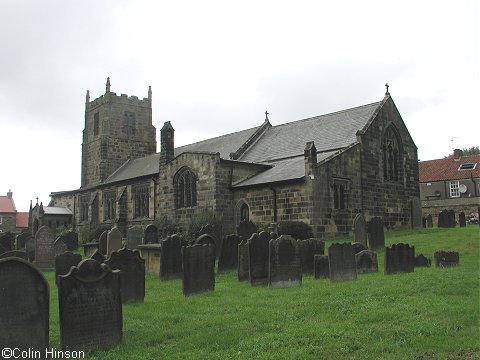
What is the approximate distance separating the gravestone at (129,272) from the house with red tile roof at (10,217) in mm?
59831

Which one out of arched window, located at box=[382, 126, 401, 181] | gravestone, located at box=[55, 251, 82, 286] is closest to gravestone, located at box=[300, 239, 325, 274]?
gravestone, located at box=[55, 251, 82, 286]

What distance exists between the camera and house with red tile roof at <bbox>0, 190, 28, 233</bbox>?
64.2m

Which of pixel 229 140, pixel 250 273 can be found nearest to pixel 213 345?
pixel 250 273

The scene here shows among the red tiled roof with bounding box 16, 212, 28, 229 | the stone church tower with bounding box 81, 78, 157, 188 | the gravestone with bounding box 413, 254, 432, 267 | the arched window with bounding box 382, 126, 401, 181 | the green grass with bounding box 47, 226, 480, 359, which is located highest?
the stone church tower with bounding box 81, 78, 157, 188

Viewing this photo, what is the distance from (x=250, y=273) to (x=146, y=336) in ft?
16.8

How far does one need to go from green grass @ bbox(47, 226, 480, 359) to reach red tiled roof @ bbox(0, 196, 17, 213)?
6047 centimetres

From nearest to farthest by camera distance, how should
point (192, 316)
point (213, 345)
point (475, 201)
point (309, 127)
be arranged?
point (213, 345) → point (192, 316) → point (309, 127) → point (475, 201)

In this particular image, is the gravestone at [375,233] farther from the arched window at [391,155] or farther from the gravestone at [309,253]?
the arched window at [391,155]

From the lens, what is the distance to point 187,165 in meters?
28.2

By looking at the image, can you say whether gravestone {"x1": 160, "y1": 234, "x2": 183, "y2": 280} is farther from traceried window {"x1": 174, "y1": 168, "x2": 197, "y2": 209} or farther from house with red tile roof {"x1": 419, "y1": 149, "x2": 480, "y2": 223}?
house with red tile roof {"x1": 419, "y1": 149, "x2": 480, "y2": 223}

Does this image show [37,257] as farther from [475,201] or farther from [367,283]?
[475,201]

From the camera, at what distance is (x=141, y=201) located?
34.5 m

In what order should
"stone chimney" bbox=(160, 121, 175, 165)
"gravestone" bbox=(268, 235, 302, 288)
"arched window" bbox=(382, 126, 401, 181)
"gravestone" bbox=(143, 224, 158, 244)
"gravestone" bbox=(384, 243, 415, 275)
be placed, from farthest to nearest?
"stone chimney" bbox=(160, 121, 175, 165), "arched window" bbox=(382, 126, 401, 181), "gravestone" bbox=(143, 224, 158, 244), "gravestone" bbox=(384, 243, 415, 275), "gravestone" bbox=(268, 235, 302, 288)

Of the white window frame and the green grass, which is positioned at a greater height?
the white window frame
